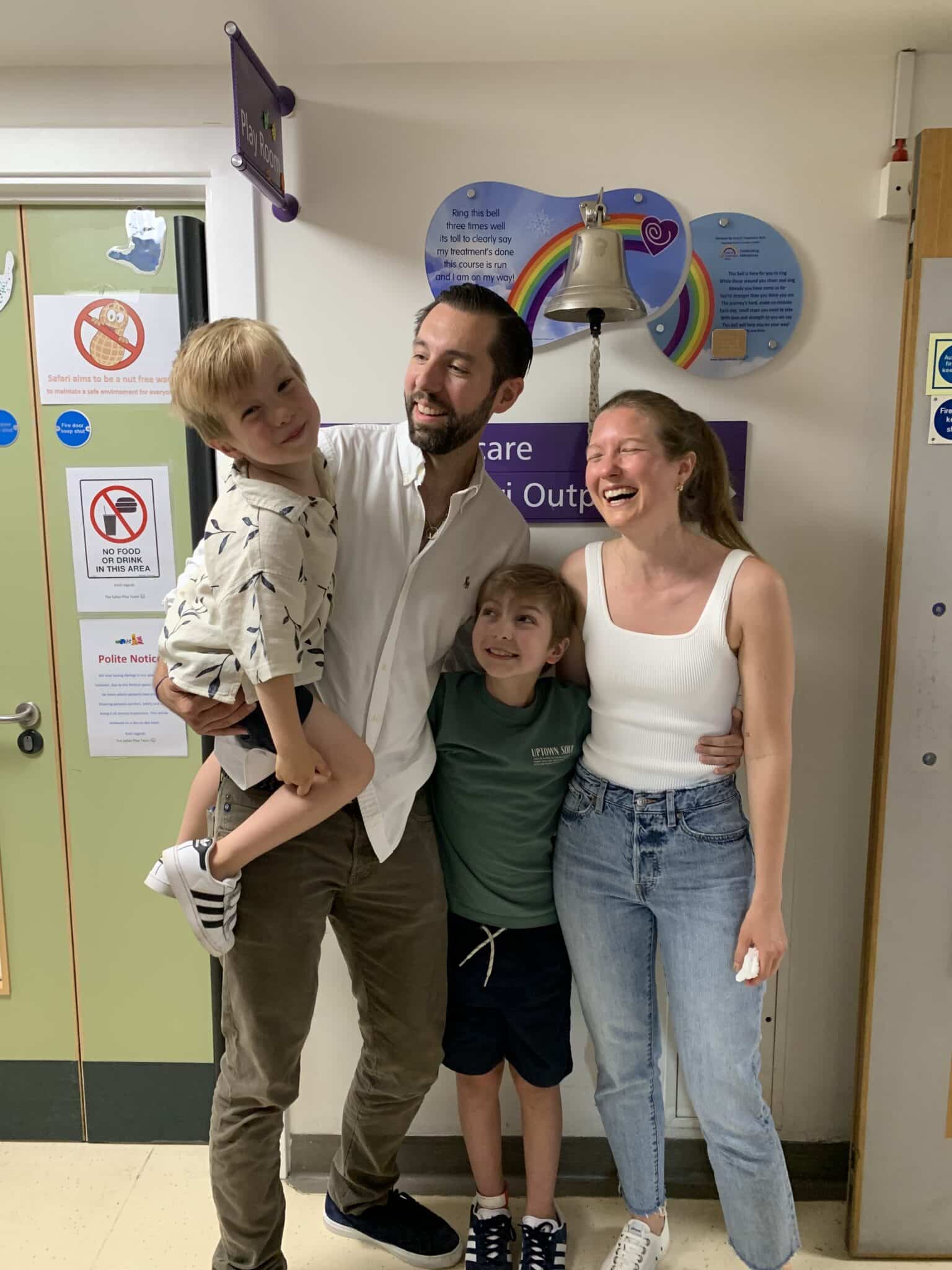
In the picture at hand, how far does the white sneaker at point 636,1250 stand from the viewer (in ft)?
6.04

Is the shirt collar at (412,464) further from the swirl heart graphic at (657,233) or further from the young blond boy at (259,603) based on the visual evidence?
the swirl heart graphic at (657,233)

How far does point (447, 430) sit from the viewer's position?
167cm

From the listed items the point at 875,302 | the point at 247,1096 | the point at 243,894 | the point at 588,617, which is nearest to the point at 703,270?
the point at 875,302

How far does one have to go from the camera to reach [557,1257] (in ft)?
6.13

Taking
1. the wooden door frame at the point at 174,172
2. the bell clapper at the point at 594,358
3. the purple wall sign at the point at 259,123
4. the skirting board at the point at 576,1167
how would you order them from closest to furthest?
the purple wall sign at the point at 259,123 < the bell clapper at the point at 594,358 < the wooden door frame at the point at 174,172 < the skirting board at the point at 576,1167

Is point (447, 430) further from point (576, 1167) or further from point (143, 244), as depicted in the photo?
point (576, 1167)

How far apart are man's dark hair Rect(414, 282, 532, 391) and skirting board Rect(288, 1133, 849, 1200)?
1.78 meters

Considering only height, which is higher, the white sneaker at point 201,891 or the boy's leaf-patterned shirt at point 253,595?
the boy's leaf-patterned shirt at point 253,595

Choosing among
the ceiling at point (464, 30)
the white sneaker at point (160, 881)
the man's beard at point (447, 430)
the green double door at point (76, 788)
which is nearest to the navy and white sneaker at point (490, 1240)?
the green double door at point (76, 788)

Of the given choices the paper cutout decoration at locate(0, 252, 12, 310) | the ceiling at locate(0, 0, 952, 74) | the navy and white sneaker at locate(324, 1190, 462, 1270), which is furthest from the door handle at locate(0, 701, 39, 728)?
the ceiling at locate(0, 0, 952, 74)

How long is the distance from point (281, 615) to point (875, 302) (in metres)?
1.42

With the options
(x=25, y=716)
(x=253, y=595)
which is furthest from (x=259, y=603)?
(x=25, y=716)

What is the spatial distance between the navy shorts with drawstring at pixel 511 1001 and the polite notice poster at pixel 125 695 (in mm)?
Result: 851

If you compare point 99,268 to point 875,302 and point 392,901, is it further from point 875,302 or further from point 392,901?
point 875,302
